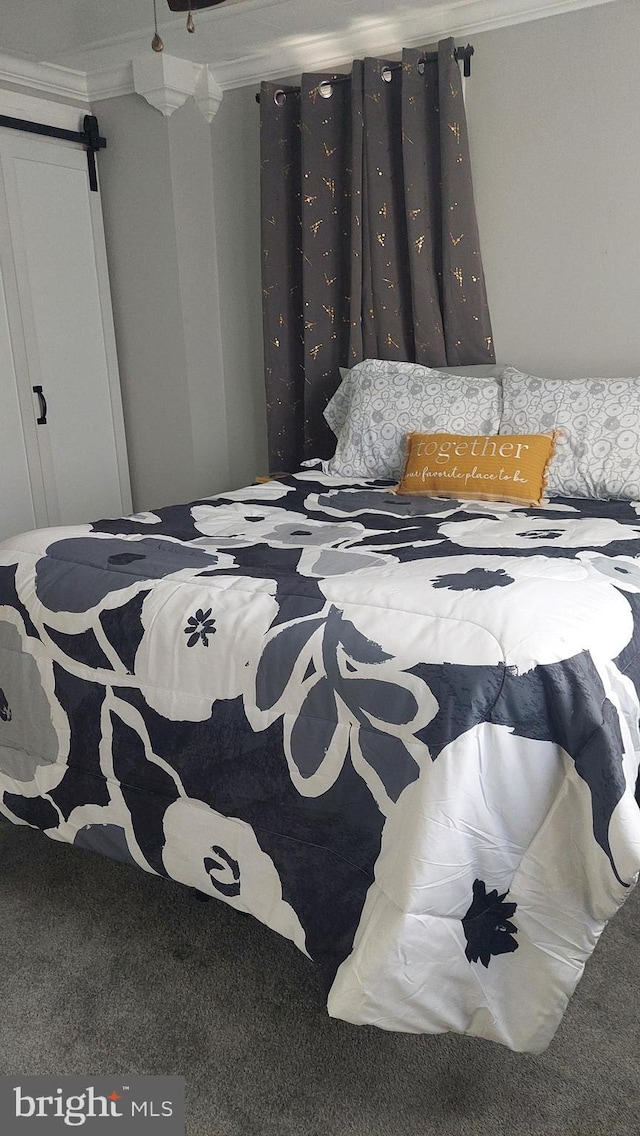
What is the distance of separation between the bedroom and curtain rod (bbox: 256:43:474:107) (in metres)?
0.05

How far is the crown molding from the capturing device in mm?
3064

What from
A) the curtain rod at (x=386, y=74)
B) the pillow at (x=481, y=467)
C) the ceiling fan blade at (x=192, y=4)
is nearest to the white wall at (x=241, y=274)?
the curtain rod at (x=386, y=74)

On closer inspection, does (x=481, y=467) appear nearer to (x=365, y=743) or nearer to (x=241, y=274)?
(x=365, y=743)

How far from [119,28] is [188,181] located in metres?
0.66

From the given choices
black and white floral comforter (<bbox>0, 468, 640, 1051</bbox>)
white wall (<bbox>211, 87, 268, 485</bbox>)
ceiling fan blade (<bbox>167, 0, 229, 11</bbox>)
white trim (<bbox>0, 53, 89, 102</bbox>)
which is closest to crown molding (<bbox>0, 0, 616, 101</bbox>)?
white trim (<bbox>0, 53, 89, 102</bbox>)

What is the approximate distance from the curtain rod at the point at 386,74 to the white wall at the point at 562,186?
0.05 m

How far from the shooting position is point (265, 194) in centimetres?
354

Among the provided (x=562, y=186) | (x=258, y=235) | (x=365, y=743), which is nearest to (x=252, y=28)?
(x=258, y=235)

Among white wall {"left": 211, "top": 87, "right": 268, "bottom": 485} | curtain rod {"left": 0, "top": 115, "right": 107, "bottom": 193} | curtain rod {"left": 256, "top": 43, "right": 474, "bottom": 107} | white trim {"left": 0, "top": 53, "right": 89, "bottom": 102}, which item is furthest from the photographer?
white wall {"left": 211, "top": 87, "right": 268, "bottom": 485}

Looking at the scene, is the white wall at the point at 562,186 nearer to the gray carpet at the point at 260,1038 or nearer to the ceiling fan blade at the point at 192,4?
the ceiling fan blade at the point at 192,4

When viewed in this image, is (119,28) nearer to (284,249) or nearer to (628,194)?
(284,249)

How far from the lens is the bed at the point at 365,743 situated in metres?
1.30

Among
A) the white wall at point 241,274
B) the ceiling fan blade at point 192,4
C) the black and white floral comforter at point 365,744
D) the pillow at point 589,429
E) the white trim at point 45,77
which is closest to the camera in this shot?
the black and white floral comforter at point 365,744

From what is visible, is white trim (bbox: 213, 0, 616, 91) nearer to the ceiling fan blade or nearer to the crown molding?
the crown molding
